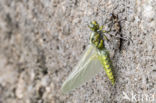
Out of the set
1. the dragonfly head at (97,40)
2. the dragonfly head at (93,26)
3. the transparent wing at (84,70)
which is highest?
the dragonfly head at (93,26)

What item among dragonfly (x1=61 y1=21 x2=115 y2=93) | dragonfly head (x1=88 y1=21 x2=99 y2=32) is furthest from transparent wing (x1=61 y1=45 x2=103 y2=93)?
dragonfly head (x1=88 y1=21 x2=99 y2=32)

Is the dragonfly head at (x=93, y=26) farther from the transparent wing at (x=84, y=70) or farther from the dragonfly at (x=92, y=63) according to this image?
the transparent wing at (x=84, y=70)

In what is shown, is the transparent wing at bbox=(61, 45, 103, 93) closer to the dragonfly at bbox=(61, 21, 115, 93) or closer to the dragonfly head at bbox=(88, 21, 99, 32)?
the dragonfly at bbox=(61, 21, 115, 93)

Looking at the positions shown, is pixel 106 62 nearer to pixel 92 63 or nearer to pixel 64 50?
pixel 92 63

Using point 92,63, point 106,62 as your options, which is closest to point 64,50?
Answer: point 92,63

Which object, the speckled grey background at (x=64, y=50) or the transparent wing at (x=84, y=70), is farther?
the transparent wing at (x=84, y=70)

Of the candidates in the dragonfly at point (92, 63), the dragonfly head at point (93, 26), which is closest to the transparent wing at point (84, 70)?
the dragonfly at point (92, 63)
